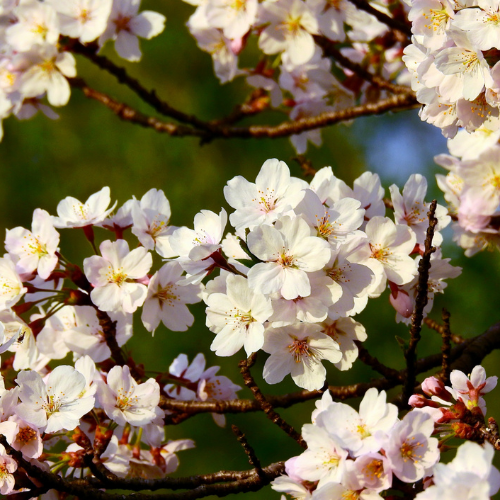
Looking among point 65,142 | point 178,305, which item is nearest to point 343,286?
point 178,305

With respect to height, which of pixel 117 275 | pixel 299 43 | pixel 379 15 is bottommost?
pixel 117 275

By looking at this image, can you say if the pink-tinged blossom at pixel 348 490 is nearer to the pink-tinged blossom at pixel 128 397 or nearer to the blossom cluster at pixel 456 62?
the pink-tinged blossom at pixel 128 397

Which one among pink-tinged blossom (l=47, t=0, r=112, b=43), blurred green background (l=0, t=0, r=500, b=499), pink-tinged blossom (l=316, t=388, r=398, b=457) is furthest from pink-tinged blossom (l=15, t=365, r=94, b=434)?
blurred green background (l=0, t=0, r=500, b=499)

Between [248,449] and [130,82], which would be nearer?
[248,449]

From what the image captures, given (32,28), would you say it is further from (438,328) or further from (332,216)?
(438,328)

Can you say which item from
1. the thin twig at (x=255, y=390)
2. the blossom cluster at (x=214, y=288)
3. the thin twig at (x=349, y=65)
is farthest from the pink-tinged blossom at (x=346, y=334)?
the thin twig at (x=349, y=65)

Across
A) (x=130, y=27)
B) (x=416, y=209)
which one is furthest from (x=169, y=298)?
(x=130, y=27)

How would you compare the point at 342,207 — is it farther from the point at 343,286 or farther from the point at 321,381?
the point at 321,381
